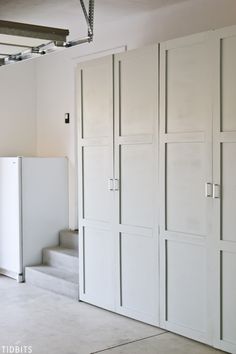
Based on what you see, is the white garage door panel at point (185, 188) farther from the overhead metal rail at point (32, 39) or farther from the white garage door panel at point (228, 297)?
the overhead metal rail at point (32, 39)

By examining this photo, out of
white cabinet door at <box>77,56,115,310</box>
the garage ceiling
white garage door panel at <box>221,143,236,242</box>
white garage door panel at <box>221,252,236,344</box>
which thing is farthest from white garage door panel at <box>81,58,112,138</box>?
white garage door panel at <box>221,252,236,344</box>

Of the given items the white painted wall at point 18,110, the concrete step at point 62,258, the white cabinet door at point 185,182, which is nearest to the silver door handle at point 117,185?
the white cabinet door at point 185,182

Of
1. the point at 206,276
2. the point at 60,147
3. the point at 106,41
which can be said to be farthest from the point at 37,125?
the point at 206,276

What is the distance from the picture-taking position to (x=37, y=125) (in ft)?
22.1

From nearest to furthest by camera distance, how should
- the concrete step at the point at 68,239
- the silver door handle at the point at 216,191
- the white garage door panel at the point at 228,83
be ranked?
1. the white garage door panel at the point at 228,83
2. the silver door handle at the point at 216,191
3. the concrete step at the point at 68,239

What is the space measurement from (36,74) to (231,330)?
4.35 meters

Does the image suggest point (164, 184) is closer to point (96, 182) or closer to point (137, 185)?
point (137, 185)

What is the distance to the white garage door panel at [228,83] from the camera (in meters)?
3.51

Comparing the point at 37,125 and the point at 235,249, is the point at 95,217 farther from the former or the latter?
the point at 37,125

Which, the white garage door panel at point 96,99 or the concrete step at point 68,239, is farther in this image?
the concrete step at point 68,239

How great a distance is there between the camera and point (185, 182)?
3881 millimetres

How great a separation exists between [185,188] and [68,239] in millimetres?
2420

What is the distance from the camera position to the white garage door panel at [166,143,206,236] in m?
3.76

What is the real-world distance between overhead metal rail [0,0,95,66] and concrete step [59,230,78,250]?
2291mm
